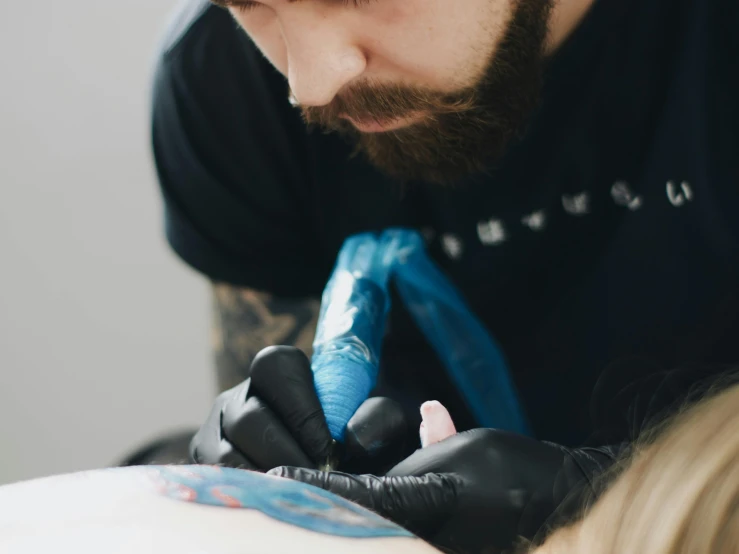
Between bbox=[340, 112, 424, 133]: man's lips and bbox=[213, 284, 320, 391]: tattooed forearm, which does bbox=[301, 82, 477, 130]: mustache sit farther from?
bbox=[213, 284, 320, 391]: tattooed forearm

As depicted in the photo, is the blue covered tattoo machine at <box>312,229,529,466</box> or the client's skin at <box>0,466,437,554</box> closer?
the client's skin at <box>0,466,437,554</box>

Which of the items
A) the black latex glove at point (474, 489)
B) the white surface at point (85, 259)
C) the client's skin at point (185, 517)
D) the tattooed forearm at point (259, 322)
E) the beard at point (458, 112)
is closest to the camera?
the client's skin at point (185, 517)

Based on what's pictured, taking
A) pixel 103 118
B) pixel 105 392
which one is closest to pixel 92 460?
pixel 105 392

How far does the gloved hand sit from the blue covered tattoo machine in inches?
5.0

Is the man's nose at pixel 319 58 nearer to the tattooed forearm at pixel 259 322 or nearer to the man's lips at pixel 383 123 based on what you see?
the man's lips at pixel 383 123

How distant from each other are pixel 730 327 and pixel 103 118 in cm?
127

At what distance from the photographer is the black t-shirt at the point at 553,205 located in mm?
869

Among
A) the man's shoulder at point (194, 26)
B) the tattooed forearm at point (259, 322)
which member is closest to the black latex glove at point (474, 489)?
the tattooed forearm at point (259, 322)

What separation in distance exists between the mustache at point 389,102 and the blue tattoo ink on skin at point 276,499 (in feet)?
1.35

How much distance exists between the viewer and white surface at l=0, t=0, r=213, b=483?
1592mm

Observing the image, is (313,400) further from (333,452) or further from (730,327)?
(730,327)

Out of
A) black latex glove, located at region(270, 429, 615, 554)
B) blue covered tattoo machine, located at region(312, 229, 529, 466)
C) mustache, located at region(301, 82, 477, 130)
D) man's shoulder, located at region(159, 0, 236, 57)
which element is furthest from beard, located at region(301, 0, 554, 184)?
black latex glove, located at region(270, 429, 615, 554)

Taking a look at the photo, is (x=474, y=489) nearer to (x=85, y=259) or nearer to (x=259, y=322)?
(x=259, y=322)

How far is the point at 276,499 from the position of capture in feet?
1.80
